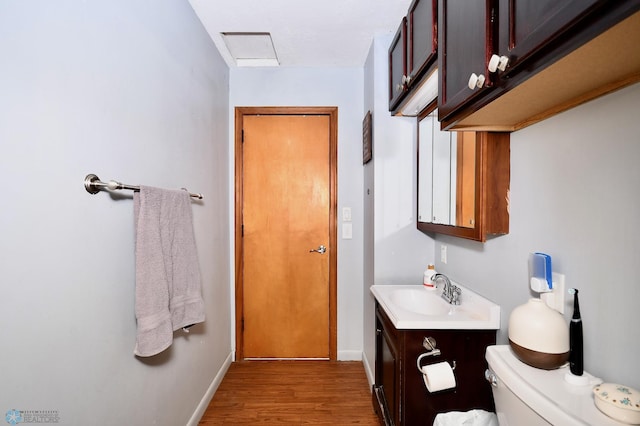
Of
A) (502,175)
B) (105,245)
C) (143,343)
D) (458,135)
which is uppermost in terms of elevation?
(458,135)

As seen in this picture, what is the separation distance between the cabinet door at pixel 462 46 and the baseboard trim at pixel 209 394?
2131mm

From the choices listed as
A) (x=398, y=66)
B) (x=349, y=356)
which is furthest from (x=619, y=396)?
(x=349, y=356)

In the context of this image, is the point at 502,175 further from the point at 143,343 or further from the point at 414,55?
the point at 143,343

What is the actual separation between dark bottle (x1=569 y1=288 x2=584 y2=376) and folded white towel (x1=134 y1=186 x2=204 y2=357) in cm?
140

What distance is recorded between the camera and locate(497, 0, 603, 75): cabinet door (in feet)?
1.82

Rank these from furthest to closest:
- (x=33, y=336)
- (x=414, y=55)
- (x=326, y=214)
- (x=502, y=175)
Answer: (x=326, y=214), (x=414, y=55), (x=502, y=175), (x=33, y=336)

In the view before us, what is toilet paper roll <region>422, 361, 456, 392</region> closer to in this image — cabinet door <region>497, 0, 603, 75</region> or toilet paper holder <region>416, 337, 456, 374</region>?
toilet paper holder <region>416, 337, 456, 374</region>

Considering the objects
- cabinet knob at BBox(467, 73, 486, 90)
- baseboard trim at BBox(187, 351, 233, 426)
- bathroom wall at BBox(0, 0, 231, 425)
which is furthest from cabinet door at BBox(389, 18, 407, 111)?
baseboard trim at BBox(187, 351, 233, 426)

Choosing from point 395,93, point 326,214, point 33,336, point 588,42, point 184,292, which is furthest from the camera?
point 326,214

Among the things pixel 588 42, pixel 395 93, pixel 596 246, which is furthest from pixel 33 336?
pixel 395 93

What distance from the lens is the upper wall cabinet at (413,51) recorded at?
1316mm

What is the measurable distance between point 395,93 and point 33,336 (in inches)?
75.5

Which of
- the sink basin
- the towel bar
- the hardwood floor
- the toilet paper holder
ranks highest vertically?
the towel bar

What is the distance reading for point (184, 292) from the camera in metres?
1.41
